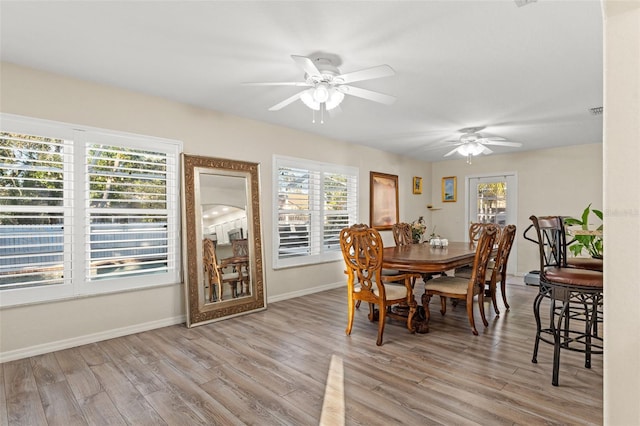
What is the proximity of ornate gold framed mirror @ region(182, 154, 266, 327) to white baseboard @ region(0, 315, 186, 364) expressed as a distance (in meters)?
0.31

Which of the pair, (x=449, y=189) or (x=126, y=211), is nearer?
(x=126, y=211)

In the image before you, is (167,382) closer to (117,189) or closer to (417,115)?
(117,189)

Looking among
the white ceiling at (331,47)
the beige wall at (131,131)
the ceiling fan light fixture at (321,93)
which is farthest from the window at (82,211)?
the ceiling fan light fixture at (321,93)

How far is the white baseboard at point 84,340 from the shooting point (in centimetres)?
287

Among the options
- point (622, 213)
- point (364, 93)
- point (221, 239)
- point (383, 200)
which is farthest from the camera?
point (383, 200)

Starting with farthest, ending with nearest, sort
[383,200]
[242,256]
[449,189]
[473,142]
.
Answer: [449,189] < [383,200] < [473,142] < [242,256]

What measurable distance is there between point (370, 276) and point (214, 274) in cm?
185

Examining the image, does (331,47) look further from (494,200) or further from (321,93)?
(494,200)

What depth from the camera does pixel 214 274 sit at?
3.98 m

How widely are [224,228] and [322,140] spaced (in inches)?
89.3

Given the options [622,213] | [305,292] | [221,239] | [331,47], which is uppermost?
[331,47]

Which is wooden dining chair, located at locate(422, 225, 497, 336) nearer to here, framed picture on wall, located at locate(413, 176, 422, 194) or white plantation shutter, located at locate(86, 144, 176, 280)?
white plantation shutter, located at locate(86, 144, 176, 280)

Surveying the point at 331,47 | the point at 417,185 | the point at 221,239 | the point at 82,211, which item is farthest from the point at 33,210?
the point at 417,185

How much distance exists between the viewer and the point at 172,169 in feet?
12.5
